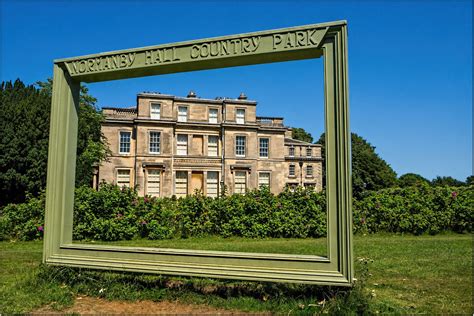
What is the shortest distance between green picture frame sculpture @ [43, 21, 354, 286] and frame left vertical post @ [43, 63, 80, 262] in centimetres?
1

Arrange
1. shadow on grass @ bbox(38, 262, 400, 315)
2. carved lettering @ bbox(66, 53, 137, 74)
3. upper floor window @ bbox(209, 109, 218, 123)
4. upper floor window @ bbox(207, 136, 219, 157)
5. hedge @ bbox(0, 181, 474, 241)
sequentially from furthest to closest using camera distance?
1. upper floor window @ bbox(209, 109, 218, 123)
2. upper floor window @ bbox(207, 136, 219, 157)
3. hedge @ bbox(0, 181, 474, 241)
4. carved lettering @ bbox(66, 53, 137, 74)
5. shadow on grass @ bbox(38, 262, 400, 315)

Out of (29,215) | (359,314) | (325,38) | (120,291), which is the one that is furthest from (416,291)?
(29,215)

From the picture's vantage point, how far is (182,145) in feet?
107

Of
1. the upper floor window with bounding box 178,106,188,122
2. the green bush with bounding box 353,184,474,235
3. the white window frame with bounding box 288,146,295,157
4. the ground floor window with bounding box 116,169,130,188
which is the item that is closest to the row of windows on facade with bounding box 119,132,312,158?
the upper floor window with bounding box 178,106,188,122

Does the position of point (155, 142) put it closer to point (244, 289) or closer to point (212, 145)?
point (212, 145)

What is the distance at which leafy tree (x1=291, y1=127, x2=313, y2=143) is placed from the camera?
59.3m

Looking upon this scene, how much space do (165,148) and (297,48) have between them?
28.8 meters

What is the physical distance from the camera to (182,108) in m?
32.8

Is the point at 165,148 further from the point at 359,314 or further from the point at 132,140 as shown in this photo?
the point at 359,314

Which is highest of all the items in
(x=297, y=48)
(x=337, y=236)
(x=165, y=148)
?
(x=165, y=148)

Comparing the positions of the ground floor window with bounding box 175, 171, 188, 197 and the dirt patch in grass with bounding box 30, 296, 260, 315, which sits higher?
Answer: the ground floor window with bounding box 175, 171, 188, 197

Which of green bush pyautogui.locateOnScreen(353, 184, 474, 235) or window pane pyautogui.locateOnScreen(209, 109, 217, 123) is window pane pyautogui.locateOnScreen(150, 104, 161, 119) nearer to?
window pane pyautogui.locateOnScreen(209, 109, 217, 123)

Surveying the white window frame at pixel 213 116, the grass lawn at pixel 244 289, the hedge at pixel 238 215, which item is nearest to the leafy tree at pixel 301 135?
the white window frame at pixel 213 116

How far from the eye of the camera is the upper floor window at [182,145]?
1281 inches
